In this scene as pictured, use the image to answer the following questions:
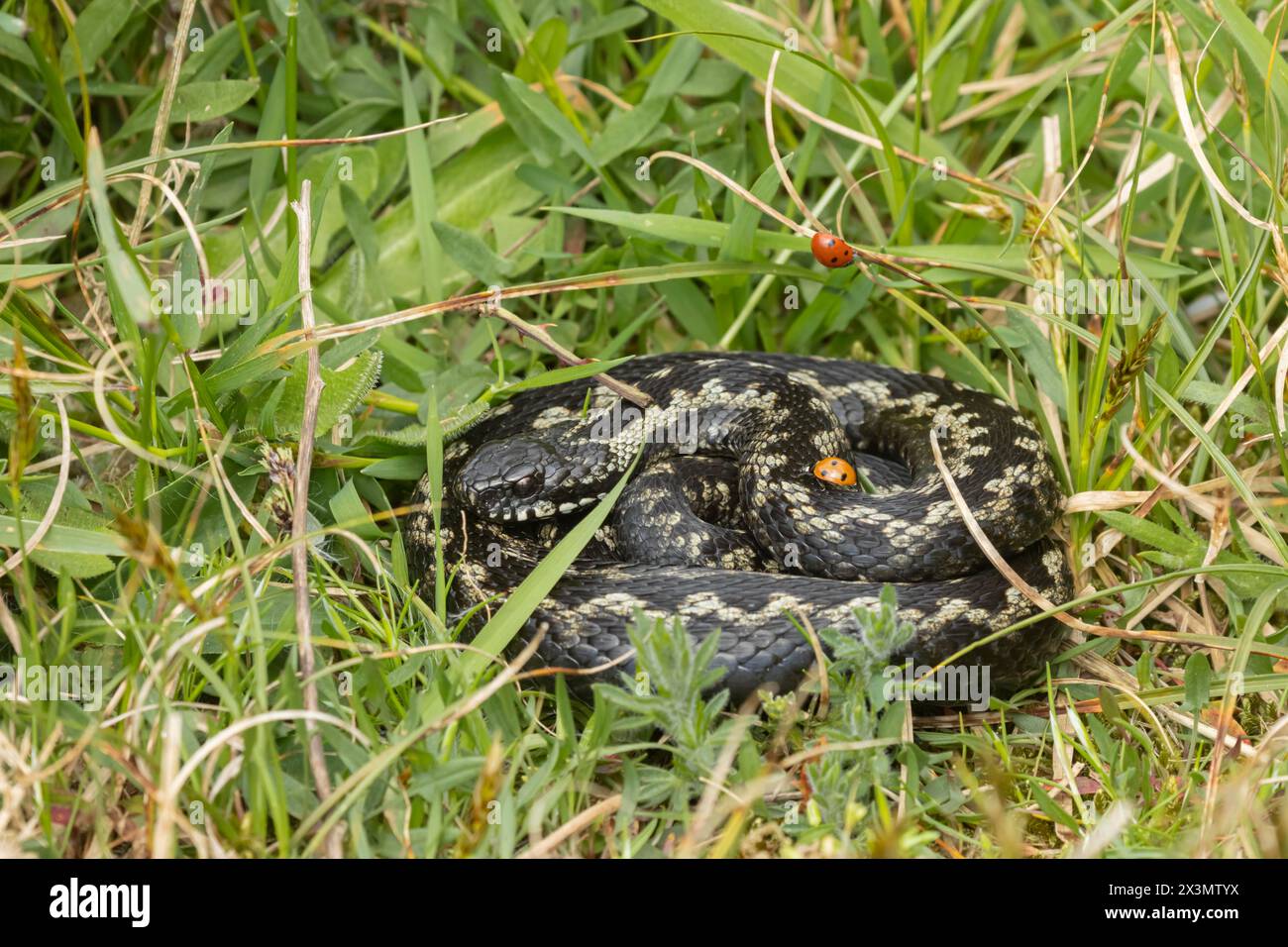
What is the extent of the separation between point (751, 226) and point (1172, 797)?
11.2 ft

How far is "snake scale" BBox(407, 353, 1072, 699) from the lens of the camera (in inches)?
185

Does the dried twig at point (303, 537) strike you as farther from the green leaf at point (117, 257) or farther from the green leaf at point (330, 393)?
the green leaf at point (117, 257)

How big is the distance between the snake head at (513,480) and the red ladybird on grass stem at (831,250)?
168cm

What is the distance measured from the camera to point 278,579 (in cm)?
511

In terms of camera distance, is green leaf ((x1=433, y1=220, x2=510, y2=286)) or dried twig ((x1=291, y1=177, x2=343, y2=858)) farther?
green leaf ((x1=433, y1=220, x2=510, y2=286))

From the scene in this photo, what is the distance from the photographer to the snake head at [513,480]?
5625 millimetres

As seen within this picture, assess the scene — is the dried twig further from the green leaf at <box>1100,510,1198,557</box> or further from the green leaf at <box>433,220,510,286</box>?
the green leaf at <box>1100,510,1198,557</box>

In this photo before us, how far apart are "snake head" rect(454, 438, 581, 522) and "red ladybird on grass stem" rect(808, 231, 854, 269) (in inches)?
66.1

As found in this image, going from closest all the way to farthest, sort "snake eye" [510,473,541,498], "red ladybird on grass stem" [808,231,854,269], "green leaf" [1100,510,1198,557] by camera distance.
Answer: "green leaf" [1100,510,1198,557] → "red ladybird on grass stem" [808,231,854,269] → "snake eye" [510,473,541,498]

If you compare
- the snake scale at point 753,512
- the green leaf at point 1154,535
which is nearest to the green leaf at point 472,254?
the snake scale at point 753,512

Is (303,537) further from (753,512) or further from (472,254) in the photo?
(472,254)

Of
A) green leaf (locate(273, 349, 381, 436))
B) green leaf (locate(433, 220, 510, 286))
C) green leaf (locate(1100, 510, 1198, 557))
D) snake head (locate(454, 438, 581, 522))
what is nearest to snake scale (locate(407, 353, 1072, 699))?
snake head (locate(454, 438, 581, 522))
